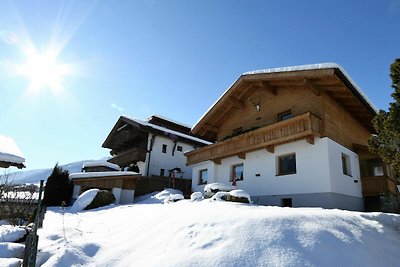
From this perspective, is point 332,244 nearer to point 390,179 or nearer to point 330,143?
point 330,143

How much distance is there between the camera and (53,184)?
19156mm

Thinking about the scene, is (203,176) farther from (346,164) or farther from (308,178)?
(346,164)

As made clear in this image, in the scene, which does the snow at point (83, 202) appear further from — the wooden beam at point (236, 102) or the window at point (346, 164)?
the window at point (346, 164)

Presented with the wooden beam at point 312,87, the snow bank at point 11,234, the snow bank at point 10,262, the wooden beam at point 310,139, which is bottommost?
the snow bank at point 10,262

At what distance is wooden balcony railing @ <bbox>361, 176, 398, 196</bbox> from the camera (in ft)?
46.4

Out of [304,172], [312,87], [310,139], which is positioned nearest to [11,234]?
[304,172]

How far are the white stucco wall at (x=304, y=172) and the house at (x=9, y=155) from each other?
1133 cm

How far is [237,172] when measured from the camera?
18016 mm

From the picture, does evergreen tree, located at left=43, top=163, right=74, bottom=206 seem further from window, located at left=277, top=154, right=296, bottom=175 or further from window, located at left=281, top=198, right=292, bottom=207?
window, located at left=277, top=154, right=296, bottom=175

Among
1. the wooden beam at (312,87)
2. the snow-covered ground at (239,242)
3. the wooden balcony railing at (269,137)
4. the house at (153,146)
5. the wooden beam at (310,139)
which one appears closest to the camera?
the snow-covered ground at (239,242)

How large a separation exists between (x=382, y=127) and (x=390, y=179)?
7757 mm

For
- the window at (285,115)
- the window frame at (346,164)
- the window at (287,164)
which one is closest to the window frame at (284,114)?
the window at (285,115)

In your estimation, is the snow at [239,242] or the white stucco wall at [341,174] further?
the white stucco wall at [341,174]

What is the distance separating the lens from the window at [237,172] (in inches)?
695
